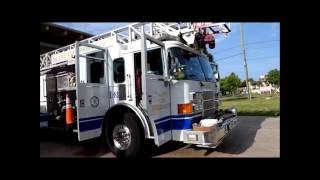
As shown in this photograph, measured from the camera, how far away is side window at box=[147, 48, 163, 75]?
5.25 metres

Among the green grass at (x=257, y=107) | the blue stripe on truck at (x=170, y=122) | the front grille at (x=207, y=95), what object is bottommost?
the green grass at (x=257, y=107)

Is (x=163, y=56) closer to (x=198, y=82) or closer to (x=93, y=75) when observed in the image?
(x=198, y=82)

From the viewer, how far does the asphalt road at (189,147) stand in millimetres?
5516

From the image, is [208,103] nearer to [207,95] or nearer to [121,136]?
[207,95]

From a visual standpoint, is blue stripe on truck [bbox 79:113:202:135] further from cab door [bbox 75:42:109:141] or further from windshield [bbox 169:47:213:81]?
windshield [bbox 169:47:213:81]

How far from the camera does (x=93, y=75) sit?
586cm

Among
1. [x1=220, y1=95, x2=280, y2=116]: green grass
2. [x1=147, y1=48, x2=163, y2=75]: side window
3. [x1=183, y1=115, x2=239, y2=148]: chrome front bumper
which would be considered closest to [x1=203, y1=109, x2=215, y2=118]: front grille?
[x1=183, y1=115, x2=239, y2=148]: chrome front bumper

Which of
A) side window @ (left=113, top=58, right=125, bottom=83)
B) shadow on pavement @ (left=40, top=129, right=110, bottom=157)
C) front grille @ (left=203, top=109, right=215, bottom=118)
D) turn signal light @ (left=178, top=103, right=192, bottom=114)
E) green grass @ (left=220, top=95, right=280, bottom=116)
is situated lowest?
shadow on pavement @ (left=40, top=129, right=110, bottom=157)

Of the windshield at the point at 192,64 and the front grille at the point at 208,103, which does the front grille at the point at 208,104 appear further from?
the windshield at the point at 192,64

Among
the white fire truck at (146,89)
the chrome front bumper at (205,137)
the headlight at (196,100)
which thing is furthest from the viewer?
the headlight at (196,100)

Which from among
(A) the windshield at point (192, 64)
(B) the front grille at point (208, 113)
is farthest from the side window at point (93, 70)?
(B) the front grille at point (208, 113)

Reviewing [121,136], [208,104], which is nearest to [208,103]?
[208,104]
